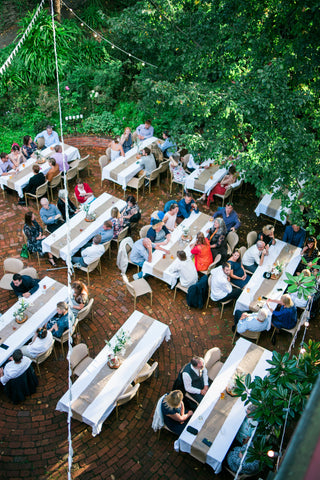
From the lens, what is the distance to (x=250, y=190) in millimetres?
12797

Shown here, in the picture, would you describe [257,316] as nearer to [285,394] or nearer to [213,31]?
[285,394]

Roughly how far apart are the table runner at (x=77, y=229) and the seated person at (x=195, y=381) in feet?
13.3

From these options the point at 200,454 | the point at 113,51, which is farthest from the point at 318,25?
the point at 113,51

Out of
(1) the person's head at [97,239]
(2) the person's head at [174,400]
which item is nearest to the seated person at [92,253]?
(1) the person's head at [97,239]

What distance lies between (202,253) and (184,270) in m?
0.72

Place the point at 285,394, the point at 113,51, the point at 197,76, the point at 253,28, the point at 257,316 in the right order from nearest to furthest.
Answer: the point at 285,394, the point at 257,316, the point at 253,28, the point at 197,76, the point at 113,51

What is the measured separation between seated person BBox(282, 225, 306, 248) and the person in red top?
1988 millimetres

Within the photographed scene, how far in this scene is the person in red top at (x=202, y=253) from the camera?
959 cm

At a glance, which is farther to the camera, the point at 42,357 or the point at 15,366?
the point at 42,357

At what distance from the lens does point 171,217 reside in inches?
407

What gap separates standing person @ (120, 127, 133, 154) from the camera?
12.6 meters

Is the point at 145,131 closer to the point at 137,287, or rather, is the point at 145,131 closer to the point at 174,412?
the point at 137,287

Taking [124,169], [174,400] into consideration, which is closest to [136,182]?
[124,169]

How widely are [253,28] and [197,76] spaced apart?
1783 millimetres
